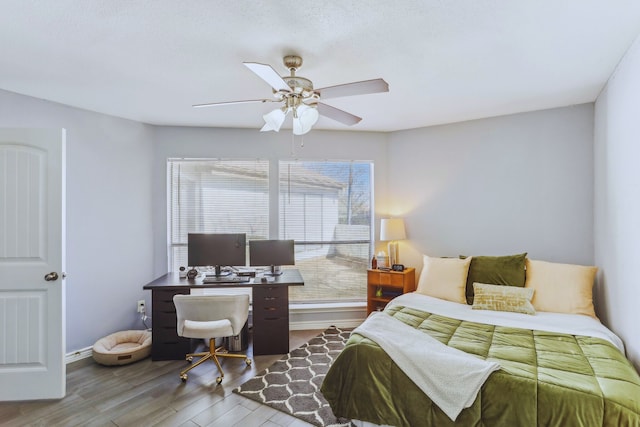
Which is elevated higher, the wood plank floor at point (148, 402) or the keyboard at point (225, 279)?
the keyboard at point (225, 279)

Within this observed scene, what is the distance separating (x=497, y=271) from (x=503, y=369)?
160 cm

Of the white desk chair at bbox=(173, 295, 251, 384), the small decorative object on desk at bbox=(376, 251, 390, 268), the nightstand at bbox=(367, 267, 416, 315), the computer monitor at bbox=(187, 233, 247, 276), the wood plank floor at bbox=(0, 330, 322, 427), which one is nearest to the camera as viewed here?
the wood plank floor at bbox=(0, 330, 322, 427)

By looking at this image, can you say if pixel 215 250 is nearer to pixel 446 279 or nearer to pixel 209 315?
pixel 209 315

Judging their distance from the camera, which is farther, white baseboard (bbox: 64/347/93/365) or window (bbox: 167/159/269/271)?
window (bbox: 167/159/269/271)

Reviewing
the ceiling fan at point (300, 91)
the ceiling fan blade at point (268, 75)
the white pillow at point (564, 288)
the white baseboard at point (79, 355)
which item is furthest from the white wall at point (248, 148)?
the ceiling fan blade at point (268, 75)

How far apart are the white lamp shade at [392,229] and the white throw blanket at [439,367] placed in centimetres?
183

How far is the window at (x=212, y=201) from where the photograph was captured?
396 cm

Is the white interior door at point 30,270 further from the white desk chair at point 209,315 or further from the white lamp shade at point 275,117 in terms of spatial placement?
the white lamp shade at point 275,117

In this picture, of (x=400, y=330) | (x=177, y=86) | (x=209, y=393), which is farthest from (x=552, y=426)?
(x=177, y=86)

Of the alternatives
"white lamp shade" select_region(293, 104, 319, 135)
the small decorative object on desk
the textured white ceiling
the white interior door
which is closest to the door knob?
the white interior door

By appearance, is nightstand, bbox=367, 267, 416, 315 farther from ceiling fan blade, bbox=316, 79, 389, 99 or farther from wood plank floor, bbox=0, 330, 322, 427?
ceiling fan blade, bbox=316, 79, 389, 99

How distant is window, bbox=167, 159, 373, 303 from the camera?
13.0 ft

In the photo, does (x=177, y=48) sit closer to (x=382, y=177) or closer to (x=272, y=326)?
(x=272, y=326)

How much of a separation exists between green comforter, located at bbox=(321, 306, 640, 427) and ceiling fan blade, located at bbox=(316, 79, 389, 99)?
1.62 meters
